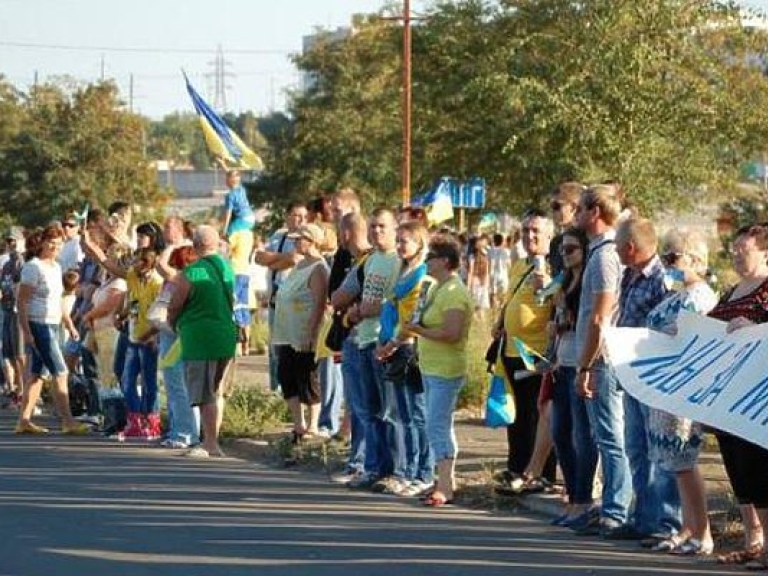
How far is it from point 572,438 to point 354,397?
2918 mm

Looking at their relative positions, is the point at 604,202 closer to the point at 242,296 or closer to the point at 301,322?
the point at 301,322

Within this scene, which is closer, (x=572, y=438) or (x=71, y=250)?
(x=572, y=438)

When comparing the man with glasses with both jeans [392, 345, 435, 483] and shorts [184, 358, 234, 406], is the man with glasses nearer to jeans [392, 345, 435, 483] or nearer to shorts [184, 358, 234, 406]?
shorts [184, 358, 234, 406]

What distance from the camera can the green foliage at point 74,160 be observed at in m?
62.2

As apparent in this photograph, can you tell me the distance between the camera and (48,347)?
20.3 meters

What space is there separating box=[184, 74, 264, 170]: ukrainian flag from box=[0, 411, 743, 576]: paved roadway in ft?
31.8

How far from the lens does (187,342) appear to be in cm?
1772

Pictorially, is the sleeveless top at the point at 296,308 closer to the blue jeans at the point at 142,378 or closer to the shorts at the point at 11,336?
the blue jeans at the point at 142,378

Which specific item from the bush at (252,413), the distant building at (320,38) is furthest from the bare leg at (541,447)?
the distant building at (320,38)

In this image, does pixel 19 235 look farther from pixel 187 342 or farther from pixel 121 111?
pixel 121 111

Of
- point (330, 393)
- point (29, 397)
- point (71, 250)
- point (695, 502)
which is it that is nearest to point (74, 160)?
point (71, 250)

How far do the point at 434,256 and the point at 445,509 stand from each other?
1.76 metres

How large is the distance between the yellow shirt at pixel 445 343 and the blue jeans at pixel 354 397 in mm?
1363

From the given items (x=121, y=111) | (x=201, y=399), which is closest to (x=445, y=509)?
(x=201, y=399)
